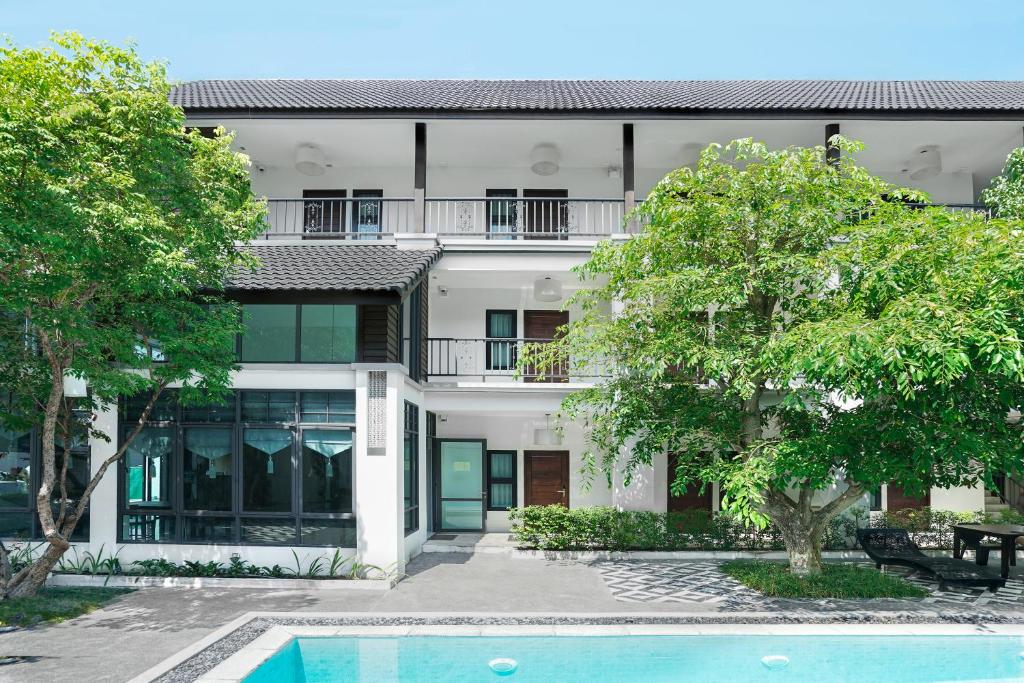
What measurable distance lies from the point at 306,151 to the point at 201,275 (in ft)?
21.9

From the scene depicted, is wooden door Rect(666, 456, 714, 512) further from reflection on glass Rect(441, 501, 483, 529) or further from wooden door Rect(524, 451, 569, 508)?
reflection on glass Rect(441, 501, 483, 529)

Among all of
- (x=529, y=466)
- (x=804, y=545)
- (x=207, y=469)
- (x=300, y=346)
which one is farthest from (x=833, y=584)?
(x=207, y=469)

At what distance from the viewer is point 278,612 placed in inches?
389

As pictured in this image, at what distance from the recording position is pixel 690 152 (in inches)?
669

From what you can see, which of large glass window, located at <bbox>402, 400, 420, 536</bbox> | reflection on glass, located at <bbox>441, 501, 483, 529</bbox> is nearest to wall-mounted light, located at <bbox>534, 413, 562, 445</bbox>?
reflection on glass, located at <bbox>441, 501, 483, 529</bbox>

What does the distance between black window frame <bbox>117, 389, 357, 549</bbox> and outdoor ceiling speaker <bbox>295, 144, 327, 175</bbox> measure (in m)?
6.55

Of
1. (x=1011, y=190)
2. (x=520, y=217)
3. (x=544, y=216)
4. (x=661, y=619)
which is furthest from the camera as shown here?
(x=544, y=216)

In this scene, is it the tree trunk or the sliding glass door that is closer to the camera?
the tree trunk

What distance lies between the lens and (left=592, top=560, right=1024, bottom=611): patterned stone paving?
1035cm

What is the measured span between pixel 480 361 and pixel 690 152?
6.81 metres

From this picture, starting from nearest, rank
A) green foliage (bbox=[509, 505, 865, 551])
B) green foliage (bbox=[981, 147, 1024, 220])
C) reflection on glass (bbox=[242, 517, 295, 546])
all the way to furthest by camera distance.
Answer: reflection on glass (bbox=[242, 517, 295, 546]) < green foliage (bbox=[981, 147, 1024, 220]) < green foliage (bbox=[509, 505, 865, 551])

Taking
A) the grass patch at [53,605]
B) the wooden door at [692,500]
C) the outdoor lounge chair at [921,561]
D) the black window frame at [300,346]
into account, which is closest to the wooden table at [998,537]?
the outdoor lounge chair at [921,561]

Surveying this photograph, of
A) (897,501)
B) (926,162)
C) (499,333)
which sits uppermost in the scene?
(926,162)

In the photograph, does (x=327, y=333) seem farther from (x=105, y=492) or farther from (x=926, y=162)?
(x=926, y=162)
